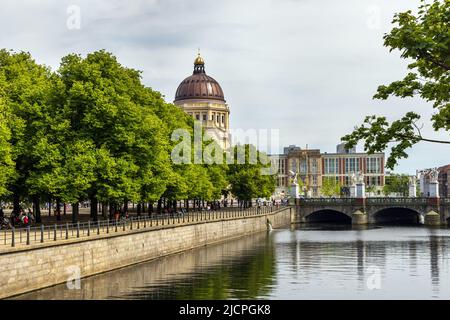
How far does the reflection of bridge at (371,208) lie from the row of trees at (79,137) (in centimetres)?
6647

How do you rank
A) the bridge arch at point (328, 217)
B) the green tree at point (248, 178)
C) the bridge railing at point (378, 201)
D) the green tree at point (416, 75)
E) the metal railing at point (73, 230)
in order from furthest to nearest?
the bridge arch at point (328, 217), the bridge railing at point (378, 201), the green tree at point (248, 178), the metal railing at point (73, 230), the green tree at point (416, 75)

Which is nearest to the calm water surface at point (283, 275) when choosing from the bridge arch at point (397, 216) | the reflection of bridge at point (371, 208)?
the reflection of bridge at point (371, 208)

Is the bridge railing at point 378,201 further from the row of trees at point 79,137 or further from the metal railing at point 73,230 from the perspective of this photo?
the row of trees at point 79,137

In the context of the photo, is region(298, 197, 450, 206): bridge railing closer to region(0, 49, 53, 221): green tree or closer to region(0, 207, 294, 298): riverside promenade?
region(0, 207, 294, 298): riverside promenade

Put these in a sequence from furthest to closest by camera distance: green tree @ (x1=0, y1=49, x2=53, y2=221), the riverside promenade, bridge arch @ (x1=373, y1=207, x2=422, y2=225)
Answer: bridge arch @ (x1=373, y1=207, x2=422, y2=225) → green tree @ (x1=0, y1=49, x2=53, y2=221) → the riverside promenade

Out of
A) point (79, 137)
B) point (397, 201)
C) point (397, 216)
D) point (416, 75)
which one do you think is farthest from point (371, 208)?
point (416, 75)

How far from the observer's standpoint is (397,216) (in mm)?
135750

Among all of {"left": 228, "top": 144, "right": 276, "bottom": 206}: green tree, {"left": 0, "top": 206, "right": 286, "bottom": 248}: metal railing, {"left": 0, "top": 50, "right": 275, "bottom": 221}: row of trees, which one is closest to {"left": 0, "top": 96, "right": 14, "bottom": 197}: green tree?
{"left": 0, "top": 50, "right": 275, "bottom": 221}: row of trees

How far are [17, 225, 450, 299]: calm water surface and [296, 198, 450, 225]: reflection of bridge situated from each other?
1885 inches

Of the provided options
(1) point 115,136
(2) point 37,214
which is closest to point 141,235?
(1) point 115,136

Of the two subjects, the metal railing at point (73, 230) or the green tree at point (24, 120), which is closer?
the metal railing at point (73, 230)

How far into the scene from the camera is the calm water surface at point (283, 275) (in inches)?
1469

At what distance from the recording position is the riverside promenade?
110ft
